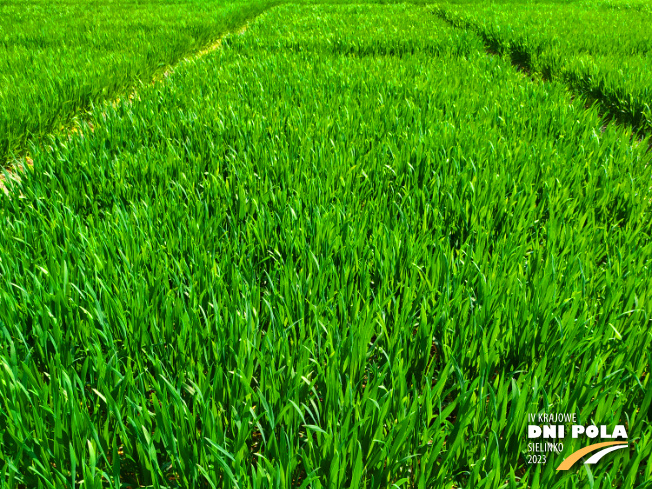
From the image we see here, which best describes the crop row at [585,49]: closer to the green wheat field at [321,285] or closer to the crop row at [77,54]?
the green wheat field at [321,285]

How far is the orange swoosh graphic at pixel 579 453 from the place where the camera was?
0.80m

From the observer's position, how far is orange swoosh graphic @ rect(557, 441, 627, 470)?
80 cm

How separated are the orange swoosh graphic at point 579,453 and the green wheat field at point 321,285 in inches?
0.4

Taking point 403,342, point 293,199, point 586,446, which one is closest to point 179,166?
point 293,199

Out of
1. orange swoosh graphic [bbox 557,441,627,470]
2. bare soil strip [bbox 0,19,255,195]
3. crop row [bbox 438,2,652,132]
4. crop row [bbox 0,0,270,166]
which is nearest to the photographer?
orange swoosh graphic [bbox 557,441,627,470]

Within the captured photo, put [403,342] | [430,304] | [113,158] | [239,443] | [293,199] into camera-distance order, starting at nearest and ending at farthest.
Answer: [239,443], [403,342], [430,304], [293,199], [113,158]

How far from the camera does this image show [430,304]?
1257mm

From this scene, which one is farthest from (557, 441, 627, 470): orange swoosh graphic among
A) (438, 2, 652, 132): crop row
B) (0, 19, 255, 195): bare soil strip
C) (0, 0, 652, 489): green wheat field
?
(438, 2, 652, 132): crop row

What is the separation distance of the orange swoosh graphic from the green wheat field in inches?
0.4

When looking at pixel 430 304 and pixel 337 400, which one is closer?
pixel 337 400

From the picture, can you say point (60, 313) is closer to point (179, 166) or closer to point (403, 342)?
point (403, 342)

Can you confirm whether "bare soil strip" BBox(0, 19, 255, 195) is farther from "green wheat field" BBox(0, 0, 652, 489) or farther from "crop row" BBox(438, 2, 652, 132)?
"crop row" BBox(438, 2, 652, 132)

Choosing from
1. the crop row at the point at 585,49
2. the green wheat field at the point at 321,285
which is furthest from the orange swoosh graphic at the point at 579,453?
the crop row at the point at 585,49

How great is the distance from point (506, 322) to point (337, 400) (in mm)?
483
